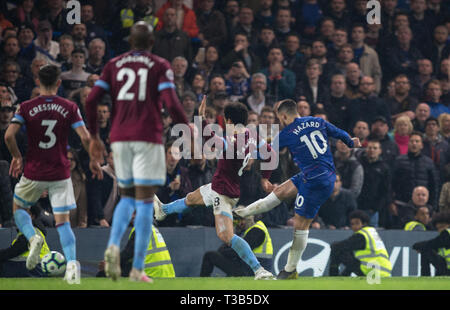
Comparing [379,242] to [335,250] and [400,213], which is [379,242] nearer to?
[335,250]

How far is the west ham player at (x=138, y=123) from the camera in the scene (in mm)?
7789

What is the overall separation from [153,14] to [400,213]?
21.6 feet

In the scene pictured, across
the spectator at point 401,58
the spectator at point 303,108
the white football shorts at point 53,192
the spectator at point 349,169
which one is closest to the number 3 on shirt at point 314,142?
the white football shorts at point 53,192

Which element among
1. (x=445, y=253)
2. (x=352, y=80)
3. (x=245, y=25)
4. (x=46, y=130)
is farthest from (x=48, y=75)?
(x=352, y=80)

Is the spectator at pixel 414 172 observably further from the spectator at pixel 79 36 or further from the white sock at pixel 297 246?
the spectator at pixel 79 36

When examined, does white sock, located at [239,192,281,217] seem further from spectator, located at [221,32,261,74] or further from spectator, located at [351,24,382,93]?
spectator, located at [351,24,382,93]

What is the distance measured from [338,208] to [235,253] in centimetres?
294

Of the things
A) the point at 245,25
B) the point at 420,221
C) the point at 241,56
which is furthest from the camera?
the point at 245,25

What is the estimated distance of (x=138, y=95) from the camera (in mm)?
7801

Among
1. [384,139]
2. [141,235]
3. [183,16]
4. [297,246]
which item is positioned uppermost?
[183,16]

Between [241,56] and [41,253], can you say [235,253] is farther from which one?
[241,56]

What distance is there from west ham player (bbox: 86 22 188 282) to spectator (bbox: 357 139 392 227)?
25.4 feet

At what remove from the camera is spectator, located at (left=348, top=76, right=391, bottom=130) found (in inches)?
626

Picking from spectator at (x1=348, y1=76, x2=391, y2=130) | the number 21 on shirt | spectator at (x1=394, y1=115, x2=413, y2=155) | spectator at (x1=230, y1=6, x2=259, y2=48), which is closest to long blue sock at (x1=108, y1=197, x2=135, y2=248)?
the number 21 on shirt
